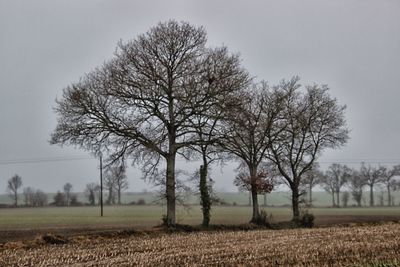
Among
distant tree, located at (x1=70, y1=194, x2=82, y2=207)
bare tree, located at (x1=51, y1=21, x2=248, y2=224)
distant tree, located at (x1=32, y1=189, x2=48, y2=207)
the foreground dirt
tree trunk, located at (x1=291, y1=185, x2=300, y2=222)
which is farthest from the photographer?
distant tree, located at (x1=32, y1=189, x2=48, y2=207)

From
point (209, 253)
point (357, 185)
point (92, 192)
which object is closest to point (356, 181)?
point (357, 185)

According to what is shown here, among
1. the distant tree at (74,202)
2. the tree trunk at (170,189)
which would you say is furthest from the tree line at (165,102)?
the distant tree at (74,202)

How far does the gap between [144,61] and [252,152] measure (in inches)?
627

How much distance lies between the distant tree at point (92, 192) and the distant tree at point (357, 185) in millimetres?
67340

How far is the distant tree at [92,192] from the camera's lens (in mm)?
130312

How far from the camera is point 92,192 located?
132875 millimetres

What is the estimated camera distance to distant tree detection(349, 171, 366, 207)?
136625 millimetres

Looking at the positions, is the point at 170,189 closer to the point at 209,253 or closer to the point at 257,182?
the point at 257,182

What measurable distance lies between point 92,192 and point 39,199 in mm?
18332

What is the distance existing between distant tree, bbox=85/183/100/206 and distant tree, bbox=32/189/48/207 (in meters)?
11.4

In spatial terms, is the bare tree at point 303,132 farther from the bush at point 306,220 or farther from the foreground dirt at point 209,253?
the foreground dirt at point 209,253

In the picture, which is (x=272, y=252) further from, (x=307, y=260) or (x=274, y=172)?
(x=274, y=172)

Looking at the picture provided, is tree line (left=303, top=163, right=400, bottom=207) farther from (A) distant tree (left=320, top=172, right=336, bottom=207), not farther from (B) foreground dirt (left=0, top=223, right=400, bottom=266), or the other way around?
(B) foreground dirt (left=0, top=223, right=400, bottom=266)

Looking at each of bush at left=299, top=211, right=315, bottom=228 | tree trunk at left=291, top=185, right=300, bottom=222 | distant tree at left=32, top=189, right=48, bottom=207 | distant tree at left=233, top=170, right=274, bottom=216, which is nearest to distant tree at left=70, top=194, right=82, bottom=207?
distant tree at left=32, top=189, right=48, bottom=207
